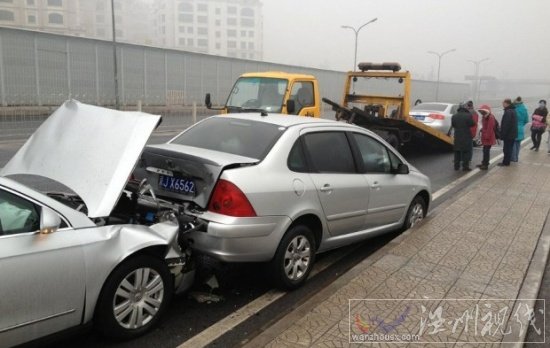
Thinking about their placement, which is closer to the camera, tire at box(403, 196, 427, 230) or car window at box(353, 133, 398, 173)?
car window at box(353, 133, 398, 173)

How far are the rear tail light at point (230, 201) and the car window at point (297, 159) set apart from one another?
26.5 inches

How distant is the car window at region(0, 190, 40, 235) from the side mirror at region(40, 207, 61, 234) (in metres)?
0.05

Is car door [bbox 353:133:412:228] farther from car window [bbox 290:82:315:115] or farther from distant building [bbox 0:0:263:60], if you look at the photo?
distant building [bbox 0:0:263:60]

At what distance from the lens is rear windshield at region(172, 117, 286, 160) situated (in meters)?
4.67

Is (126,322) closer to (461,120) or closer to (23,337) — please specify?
(23,337)

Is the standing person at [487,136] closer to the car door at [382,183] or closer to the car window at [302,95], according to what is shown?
the car window at [302,95]

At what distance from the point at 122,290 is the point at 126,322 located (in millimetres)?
259

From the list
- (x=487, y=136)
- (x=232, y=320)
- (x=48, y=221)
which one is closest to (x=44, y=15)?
(x=487, y=136)

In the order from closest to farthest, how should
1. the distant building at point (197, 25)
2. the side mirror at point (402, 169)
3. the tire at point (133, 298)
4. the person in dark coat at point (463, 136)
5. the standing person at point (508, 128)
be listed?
the tire at point (133, 298) < the side mirror at point (402, 169) < the person in dark coat at point (463, 136) < the standing person at point (508, 128) < the distant building at point (197, 25)

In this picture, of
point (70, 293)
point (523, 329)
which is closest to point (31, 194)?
point (70, 293)

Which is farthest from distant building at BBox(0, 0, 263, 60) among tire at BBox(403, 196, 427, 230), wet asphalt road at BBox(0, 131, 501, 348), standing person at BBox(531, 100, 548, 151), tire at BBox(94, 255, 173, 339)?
tire at BBox(94, 255, 173, 339)

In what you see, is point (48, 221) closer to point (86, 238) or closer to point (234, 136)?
point (86, 238)

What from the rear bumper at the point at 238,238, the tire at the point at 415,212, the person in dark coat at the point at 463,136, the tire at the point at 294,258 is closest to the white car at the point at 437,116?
the person in dark coat at the point at 463,136

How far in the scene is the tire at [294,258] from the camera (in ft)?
14.4
